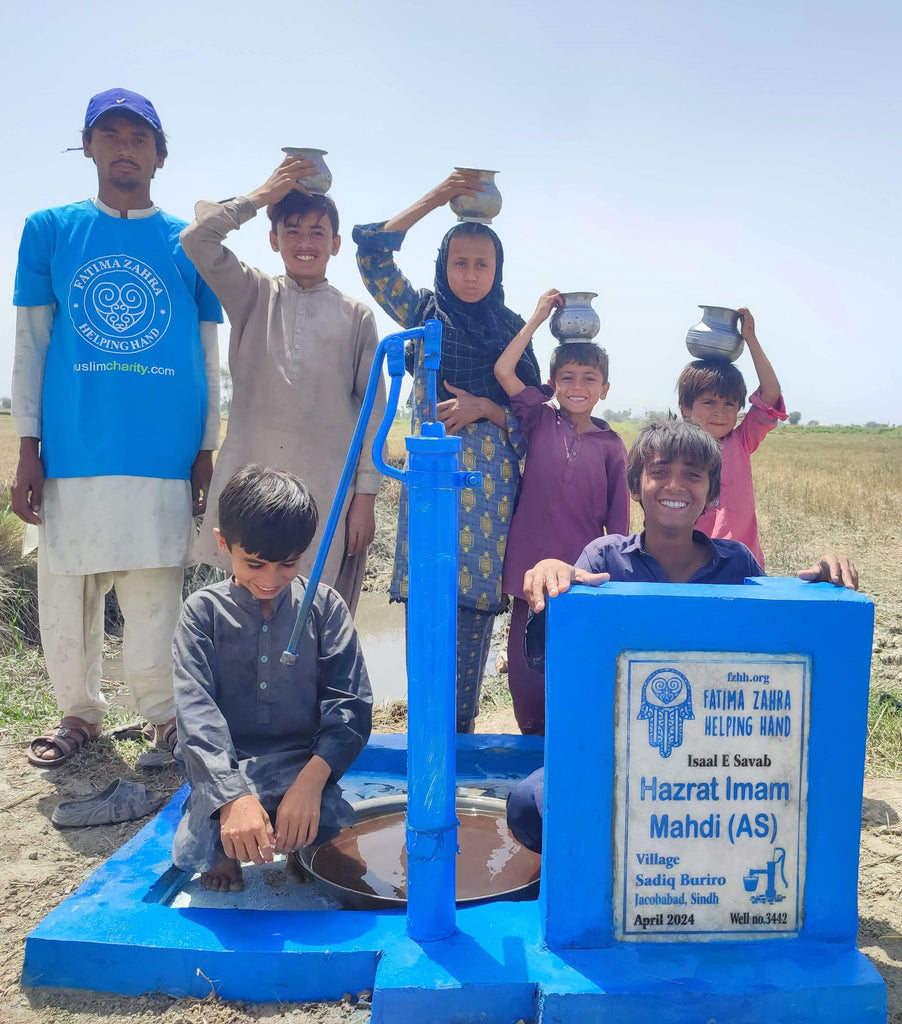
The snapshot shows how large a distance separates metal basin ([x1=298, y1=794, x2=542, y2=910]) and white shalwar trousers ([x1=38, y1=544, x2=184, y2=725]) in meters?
1.09

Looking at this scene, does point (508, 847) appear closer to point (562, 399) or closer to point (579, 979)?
point (579, 979)

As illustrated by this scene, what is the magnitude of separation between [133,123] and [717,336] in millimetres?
2291

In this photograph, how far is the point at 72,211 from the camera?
11.1 ft

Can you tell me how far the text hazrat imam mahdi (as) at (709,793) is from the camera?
6.40ft

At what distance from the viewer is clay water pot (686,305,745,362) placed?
345 cm

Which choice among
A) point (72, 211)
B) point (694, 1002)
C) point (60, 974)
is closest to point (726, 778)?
point (694, 1002)

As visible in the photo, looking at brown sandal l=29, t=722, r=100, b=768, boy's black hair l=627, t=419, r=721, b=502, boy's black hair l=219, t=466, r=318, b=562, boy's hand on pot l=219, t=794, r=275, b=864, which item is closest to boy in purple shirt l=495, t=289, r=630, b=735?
boy's black hair l=627, t=419, r=721, b=502

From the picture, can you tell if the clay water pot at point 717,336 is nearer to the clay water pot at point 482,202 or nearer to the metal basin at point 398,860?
the clay water pot at point 482,202

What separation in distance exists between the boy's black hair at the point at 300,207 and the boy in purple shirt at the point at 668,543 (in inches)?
59.9

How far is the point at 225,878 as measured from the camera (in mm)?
2342

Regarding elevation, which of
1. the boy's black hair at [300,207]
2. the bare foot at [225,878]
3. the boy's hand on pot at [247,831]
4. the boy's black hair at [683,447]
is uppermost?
the boy's black hair at [300,207]

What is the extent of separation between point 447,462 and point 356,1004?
3.85 ft

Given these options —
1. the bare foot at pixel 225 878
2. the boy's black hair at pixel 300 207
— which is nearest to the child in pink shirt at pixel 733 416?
the boy's black hair at pixel 300 207

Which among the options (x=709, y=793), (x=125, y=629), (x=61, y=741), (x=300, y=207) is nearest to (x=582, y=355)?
(x=300, y=207)
